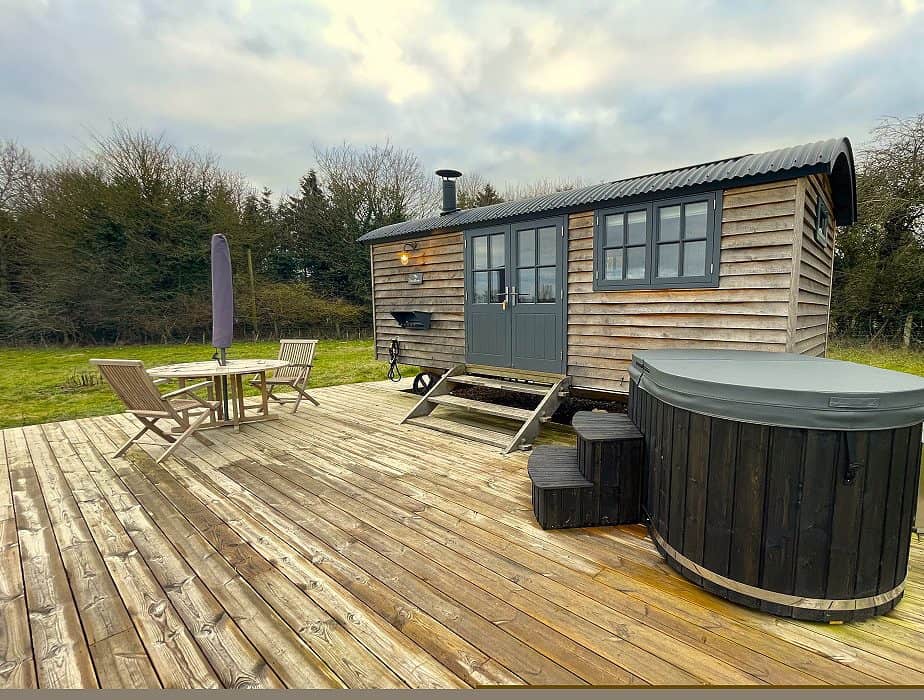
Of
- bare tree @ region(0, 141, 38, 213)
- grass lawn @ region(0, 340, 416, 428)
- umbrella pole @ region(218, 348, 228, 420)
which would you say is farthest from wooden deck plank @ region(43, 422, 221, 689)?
bare tree @ region(0, 141, 38, 213)

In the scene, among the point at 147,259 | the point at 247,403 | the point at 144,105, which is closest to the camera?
the point at 247,403

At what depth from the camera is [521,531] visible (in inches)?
101

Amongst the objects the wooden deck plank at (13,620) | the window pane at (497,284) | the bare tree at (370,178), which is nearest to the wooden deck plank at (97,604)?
the wooden deck plank at (13,620)

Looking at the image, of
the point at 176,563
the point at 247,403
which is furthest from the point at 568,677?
the point at 247,403

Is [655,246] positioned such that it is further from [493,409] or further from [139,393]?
[139,393]

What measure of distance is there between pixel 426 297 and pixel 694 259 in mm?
3488

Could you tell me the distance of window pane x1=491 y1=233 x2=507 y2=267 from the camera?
5.12 metres

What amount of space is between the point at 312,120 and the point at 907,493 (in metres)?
17.0

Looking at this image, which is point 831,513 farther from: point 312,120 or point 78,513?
point 312,120

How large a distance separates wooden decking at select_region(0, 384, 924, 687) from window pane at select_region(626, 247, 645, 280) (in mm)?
2166

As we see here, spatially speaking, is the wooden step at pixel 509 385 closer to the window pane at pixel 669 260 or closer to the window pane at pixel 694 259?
the window pane at pixel 669 260

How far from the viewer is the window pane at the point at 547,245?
464 cm

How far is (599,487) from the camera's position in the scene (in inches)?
102

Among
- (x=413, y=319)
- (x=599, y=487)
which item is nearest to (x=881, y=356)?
(x=413, y=319)
